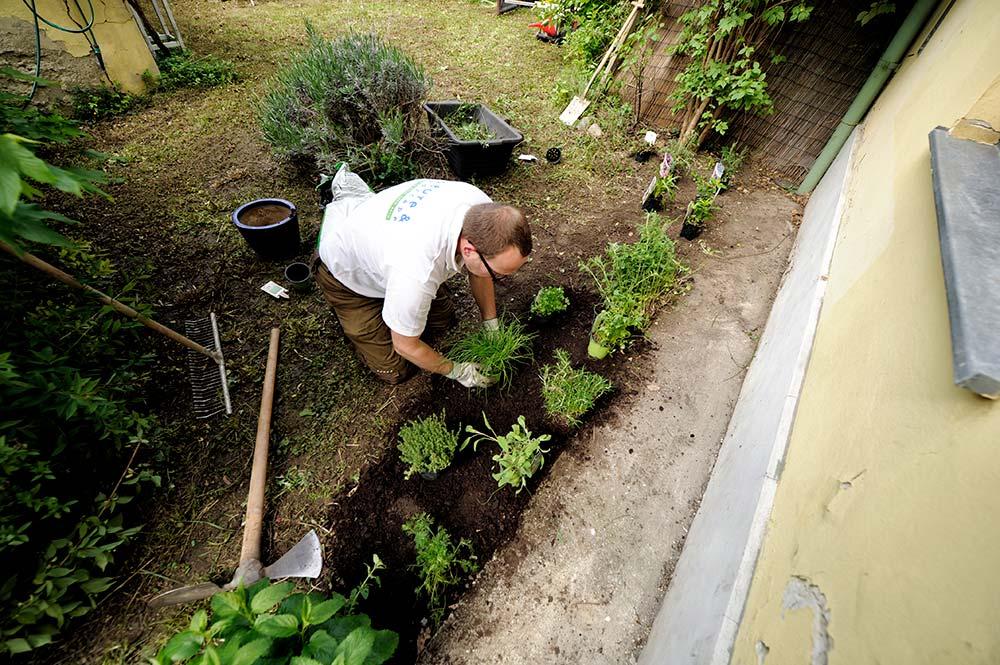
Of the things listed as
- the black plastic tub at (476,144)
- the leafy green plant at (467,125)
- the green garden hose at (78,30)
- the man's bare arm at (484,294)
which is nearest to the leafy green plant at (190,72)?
the green garden hose at (78,30)

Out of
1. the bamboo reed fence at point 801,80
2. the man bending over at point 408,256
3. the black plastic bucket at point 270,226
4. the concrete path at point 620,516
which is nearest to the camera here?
the concrete path at point 620,516

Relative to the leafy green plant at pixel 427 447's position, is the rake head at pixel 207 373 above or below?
below

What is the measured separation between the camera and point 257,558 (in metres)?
1.68

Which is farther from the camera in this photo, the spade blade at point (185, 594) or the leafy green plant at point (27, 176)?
the spade blade at point (185, 594)

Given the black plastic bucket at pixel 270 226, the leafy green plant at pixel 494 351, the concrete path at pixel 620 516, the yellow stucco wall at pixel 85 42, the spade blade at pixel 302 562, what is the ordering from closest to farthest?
the spade blade at pixel 302 562, the concrete path at pixel 620 516, the leafy green plant at pixel 494 351, the black plastic bucket at pixel 270 226, the yellow stucco wall at pixel 85 42

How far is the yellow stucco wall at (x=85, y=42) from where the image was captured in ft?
11.6

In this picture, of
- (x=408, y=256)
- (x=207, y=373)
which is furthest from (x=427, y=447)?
(x=207, y=373)

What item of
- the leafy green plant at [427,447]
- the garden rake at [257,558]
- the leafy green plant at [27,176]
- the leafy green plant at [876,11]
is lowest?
the garden rake at [257,558]

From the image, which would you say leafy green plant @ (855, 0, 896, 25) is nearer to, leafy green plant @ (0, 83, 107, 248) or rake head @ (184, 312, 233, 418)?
leafy green plant @ (0, 83, 107, 248)

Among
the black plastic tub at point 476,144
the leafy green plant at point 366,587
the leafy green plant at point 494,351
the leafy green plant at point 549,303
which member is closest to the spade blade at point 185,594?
the leafy green plant at point 366,587

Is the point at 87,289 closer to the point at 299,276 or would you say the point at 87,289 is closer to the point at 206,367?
the point at 206,367

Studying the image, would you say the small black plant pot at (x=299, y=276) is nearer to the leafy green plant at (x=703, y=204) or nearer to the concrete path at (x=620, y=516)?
the concrete path at (x=620, y=516)

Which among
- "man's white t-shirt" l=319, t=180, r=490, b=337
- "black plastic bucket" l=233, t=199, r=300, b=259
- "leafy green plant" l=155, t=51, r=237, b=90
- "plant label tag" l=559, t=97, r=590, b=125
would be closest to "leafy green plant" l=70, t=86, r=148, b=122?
"leafy green plant" l=155, t=51, r=237, b=90

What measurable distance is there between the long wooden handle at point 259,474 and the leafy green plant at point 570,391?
1.55m
